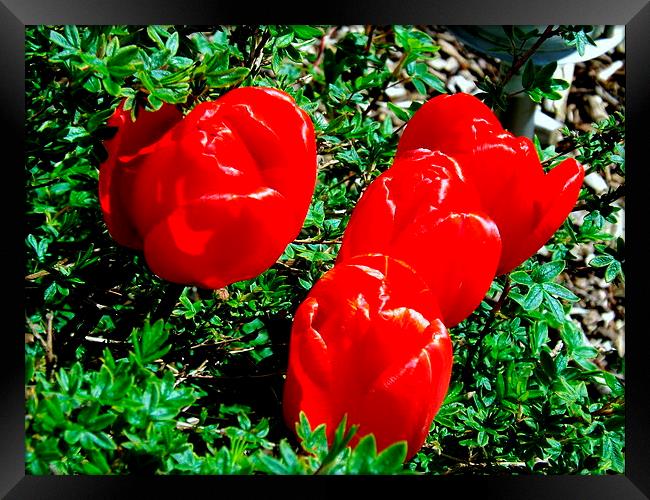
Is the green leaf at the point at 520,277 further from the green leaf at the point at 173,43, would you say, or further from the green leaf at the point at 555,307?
the green leaf at the point at 173,43

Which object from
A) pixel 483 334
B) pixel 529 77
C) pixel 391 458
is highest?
pixel 529 77

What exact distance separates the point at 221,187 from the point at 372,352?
139 millimetres

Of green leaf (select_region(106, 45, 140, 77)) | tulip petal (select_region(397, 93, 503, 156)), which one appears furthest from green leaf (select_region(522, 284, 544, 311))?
green leaf (select_region(106, 45, 140, 77))

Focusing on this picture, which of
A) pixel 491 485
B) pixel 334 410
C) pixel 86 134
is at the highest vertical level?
pixel 86 134

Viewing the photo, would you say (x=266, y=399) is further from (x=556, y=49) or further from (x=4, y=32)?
(x=556, y=49)

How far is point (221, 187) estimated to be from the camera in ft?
1.80

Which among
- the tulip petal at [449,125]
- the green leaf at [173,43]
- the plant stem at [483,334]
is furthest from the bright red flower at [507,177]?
the green leaf at [173,43]

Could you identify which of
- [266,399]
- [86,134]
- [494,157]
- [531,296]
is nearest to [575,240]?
[531,296]

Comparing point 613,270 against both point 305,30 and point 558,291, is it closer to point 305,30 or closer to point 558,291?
point 558,291

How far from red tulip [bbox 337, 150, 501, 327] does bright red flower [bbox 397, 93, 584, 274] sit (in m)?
0.05

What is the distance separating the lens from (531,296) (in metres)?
0.76

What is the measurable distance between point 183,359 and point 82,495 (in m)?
0.16
